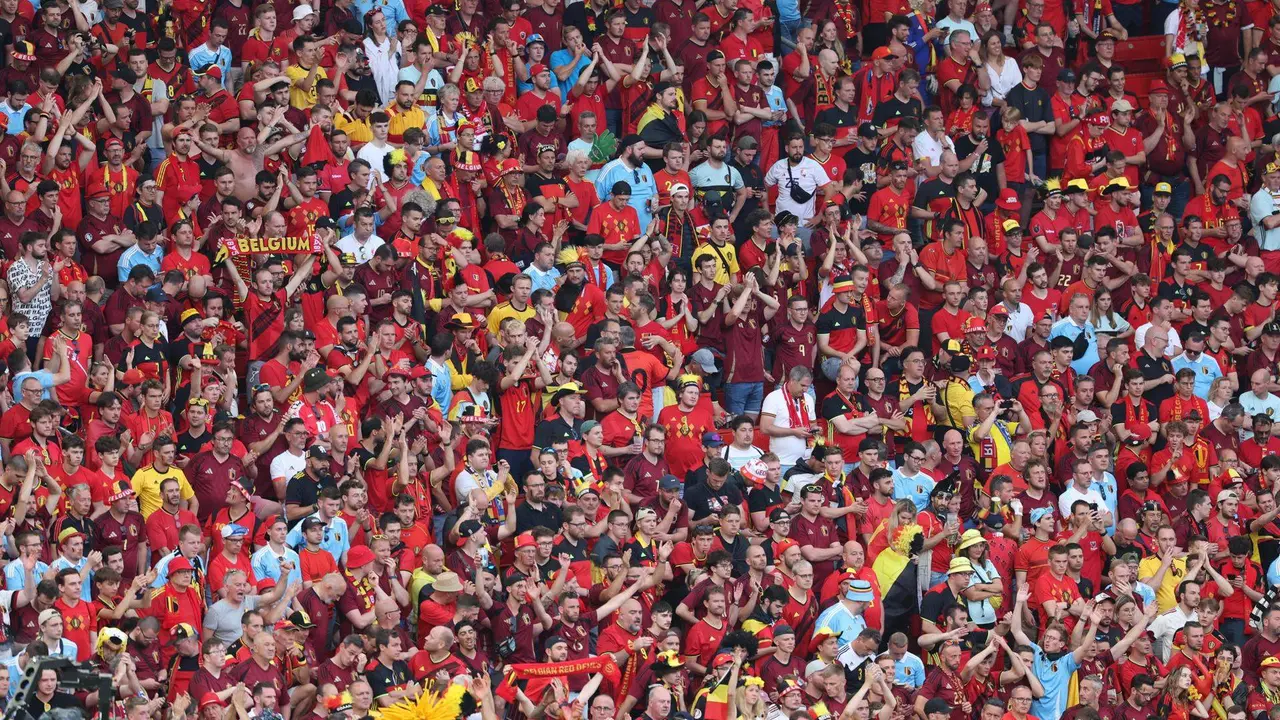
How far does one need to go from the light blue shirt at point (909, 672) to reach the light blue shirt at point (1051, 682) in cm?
96

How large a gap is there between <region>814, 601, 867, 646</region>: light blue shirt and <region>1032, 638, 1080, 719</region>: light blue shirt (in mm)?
1431

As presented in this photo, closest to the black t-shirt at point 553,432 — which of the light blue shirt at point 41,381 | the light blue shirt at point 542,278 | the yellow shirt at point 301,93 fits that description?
the light blue shirt at point 542,278

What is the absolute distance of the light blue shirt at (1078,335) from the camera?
22.2 m

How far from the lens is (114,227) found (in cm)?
1992

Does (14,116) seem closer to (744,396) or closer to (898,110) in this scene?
(744,396)

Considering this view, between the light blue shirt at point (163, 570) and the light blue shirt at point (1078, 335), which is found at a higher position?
the light blue shirt at point (163, 570)

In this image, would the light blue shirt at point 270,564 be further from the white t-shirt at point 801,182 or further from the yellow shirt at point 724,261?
the white t-shirt at point 801,182

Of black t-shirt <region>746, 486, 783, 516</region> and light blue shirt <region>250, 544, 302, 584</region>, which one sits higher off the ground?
light blue shirt <region>250, 544, 302, 584</region>

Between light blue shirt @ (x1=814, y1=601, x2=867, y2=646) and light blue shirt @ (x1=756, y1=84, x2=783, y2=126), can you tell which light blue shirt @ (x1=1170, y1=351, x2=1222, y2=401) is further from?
light blue shirt @ (x1=814, y1=601, x2=867, y2=646)

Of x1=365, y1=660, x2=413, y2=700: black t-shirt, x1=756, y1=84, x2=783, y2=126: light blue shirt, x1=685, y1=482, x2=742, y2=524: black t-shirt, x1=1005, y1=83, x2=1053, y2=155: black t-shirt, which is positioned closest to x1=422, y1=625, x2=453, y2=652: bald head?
x1=365, y1=660, x2=413, y2=700: black t-shirt

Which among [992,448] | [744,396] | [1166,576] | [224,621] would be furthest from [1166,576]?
[224,621]

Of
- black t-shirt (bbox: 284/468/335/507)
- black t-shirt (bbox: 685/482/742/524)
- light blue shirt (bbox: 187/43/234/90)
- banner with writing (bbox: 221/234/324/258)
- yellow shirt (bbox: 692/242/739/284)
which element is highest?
light blue shirt (bbox: 187/43/234/90)

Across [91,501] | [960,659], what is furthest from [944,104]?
A: [91,501]

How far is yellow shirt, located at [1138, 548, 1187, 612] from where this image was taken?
20.1 metres
